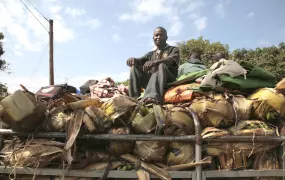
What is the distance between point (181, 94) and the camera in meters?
3.12

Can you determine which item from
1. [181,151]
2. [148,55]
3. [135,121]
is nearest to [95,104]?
[135,121]

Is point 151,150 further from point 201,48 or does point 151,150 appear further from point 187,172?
point 201,48

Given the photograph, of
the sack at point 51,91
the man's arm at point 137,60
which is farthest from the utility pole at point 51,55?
the man's arm at point 137,60

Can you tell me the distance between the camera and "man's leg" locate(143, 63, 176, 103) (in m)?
3.13

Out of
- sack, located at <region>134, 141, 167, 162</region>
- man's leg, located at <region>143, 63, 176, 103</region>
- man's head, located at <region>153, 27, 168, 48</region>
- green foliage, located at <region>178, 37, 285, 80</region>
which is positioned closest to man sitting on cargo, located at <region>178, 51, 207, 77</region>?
man's head, located at <region>153, 27, 168, 48</region>

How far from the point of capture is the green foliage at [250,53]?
55.8 ft

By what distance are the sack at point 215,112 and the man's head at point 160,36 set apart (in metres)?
1.45

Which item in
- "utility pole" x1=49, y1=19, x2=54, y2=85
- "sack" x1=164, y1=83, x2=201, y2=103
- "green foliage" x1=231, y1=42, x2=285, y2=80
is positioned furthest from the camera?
"green foliage" x1=231, y1=42, x2=285, y2=80

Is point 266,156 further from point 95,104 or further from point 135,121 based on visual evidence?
point 95,104

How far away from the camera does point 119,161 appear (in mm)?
2664

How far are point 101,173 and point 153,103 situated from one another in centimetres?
90

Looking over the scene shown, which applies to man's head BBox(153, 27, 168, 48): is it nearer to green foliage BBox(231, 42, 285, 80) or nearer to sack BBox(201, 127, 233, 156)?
sack BBox(201, 127, 233, 156)

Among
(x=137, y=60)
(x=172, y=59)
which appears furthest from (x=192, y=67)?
(x=137, y=60)

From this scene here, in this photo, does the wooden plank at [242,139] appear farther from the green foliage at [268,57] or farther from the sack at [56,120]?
the green foliage at [268,57]
